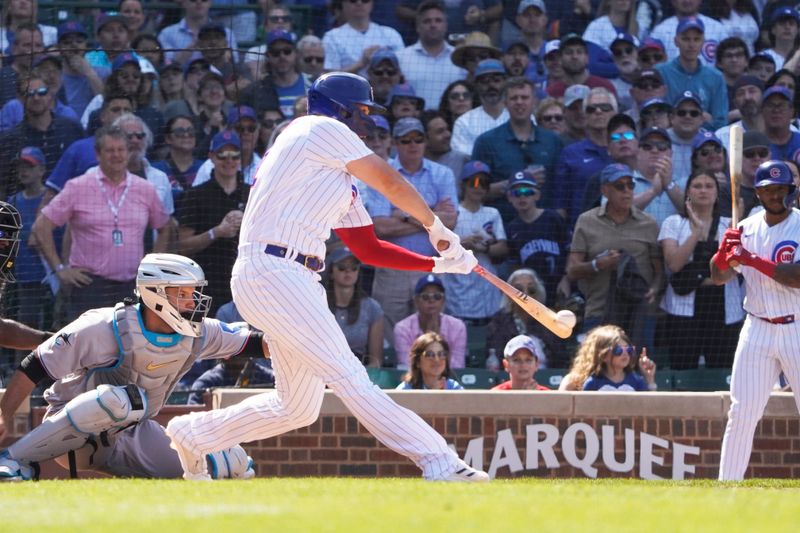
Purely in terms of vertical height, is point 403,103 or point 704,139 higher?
point 403,103

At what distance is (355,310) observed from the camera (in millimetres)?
9914

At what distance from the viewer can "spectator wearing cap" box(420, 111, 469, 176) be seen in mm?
11211

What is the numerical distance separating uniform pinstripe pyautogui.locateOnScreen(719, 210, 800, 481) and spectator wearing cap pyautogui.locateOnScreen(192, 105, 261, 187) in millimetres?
3697

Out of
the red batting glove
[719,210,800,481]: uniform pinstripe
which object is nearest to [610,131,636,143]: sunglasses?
[719,210,800,481]: uniform pinstripe

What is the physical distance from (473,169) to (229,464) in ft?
15.8

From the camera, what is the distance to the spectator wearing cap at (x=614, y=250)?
10227 mm

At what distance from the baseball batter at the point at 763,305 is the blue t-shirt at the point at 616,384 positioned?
1.09 metres

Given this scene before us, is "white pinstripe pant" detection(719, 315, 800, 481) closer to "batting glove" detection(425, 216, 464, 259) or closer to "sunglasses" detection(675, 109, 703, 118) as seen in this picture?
"batting glove" detection(425, 216, 464, 259)


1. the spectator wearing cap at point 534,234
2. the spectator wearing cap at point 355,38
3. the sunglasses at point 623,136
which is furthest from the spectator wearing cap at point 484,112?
the spectator wearing cap at point 355,38

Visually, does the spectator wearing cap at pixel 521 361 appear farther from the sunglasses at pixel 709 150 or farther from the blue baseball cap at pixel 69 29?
the blue baseball cap at pixel 69 29

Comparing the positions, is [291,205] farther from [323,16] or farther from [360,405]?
[323,16]

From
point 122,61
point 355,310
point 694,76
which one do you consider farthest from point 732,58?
point 122,61

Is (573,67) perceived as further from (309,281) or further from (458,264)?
(309,281)

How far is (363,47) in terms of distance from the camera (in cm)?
1227
